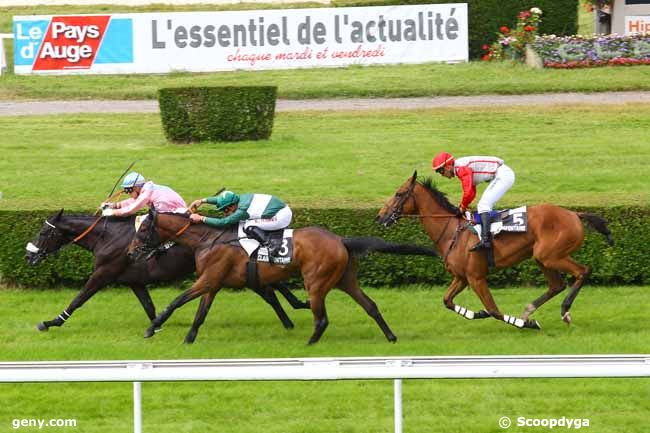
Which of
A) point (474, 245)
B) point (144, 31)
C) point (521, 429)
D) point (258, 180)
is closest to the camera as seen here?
point (521, 429)

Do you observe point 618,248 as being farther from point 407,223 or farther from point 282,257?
point 282,257

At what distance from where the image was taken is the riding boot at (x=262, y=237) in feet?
39.5

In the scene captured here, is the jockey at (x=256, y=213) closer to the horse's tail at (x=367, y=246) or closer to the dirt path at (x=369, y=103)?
the horse's tail at (x=367, y=246)

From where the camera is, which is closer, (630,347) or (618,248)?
(630,347)

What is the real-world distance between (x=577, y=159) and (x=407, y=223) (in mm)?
6250

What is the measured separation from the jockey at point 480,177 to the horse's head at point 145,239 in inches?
104

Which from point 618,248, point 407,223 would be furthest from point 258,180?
point 618,248

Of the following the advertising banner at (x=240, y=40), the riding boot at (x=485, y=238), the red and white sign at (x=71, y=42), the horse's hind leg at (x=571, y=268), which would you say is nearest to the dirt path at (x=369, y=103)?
the red and white sign at (x=71, y=42)

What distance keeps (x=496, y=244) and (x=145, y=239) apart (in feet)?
10.6

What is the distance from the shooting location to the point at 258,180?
18.7 m

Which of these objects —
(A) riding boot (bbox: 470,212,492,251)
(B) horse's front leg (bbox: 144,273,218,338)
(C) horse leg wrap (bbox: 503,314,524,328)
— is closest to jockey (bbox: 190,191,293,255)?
(B) horse's front leg (bbox: 144,273,218,338)

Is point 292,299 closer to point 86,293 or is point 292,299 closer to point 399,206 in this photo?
point 399,206

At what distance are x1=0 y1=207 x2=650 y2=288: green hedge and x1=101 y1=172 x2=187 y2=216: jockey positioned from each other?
1.54m

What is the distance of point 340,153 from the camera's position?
20.6 meters
